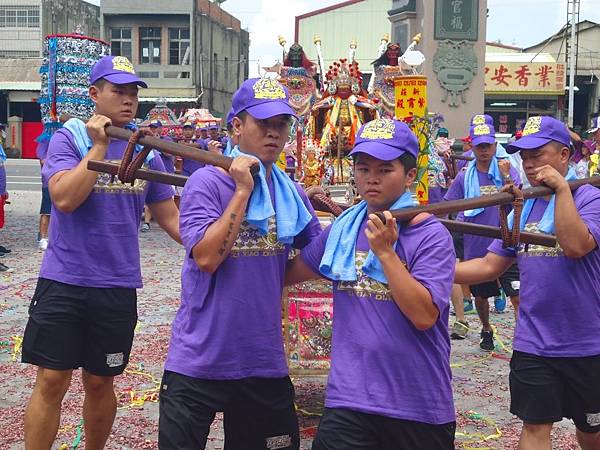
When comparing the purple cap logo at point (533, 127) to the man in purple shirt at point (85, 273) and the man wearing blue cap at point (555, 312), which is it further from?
the man in purple shirt at point (85, 273)

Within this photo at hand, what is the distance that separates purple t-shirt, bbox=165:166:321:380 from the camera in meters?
3.29

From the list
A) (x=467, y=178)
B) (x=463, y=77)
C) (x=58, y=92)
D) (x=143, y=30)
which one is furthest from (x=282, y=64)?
(x=143, y=30)

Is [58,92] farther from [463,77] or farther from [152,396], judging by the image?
[463,77]

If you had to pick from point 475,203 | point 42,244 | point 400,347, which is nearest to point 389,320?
point 400,347

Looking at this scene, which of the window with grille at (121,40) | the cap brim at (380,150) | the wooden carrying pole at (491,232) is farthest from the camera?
the window with grille at (121,40)

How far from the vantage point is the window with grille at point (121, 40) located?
153ft

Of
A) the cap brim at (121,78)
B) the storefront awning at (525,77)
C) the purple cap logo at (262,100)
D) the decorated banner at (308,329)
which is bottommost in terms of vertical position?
the decorated banner at (308,329)

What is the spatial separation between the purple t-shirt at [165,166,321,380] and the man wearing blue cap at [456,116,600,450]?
1173 mm

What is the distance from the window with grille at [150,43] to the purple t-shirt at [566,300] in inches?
1763

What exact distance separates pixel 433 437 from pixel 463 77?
1886 centimetres

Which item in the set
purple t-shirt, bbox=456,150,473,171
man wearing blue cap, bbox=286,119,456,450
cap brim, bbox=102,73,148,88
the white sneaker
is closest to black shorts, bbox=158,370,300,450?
man wearing blue cap, bbox=286,119,456,450

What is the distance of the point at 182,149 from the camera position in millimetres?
3387

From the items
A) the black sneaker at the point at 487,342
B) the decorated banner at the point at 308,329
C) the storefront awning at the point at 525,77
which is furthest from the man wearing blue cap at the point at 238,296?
the storefront awning at the point at 525,77

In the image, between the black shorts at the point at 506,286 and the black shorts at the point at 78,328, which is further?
the black shorts at the point at 506,286
